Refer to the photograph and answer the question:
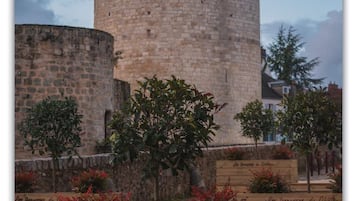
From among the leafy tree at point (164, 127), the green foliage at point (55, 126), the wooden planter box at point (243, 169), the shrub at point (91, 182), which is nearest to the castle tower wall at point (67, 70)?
the green foliage at point (55, 126)

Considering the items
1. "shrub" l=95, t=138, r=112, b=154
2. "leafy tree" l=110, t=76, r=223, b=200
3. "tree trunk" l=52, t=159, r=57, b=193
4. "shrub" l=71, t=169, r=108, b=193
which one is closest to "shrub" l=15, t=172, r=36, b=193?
"shrub" l=71, t=169, r=108, b=193

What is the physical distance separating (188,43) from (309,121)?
31.2ft

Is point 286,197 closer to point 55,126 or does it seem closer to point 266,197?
point 266,197

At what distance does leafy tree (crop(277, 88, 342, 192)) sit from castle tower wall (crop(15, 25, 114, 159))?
3.50 m

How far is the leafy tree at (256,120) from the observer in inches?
710

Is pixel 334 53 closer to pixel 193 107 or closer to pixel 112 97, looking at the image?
pixel 193 107

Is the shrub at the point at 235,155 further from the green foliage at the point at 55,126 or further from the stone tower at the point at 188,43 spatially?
the stone tower at the point at 188,43

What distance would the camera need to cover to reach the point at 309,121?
33.3ft

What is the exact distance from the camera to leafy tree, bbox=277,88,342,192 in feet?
32.3

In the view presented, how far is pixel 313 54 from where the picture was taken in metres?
8.42

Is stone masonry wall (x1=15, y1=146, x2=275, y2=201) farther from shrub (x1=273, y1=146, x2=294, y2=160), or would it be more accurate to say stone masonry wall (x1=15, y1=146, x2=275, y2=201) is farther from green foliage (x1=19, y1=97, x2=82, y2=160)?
shrub (x1=273, y1=146, x2=294, y2=160)

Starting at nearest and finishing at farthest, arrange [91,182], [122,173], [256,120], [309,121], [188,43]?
1. [91,182]
2. [309,121]
3. [122,173]
4. [256,120]
5. [188,43]

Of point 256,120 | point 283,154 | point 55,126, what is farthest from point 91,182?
point 256,120

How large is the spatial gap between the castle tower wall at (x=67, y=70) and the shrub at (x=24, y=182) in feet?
11.6
